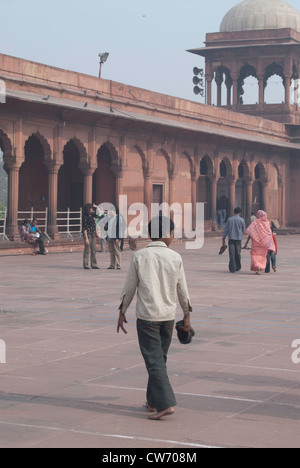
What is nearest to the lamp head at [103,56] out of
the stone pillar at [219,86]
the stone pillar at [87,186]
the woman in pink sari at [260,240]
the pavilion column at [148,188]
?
the pavilion column at [148,188]

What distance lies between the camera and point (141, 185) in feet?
95.8

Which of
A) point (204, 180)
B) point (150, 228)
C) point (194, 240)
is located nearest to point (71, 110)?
point (194, 240)

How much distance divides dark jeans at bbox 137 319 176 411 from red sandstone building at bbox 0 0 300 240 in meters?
16.0

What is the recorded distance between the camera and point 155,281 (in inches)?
229

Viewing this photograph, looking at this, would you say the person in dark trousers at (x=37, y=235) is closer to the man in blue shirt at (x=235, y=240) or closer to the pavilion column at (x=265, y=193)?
the man in blue shirt at (x=235, y=240)

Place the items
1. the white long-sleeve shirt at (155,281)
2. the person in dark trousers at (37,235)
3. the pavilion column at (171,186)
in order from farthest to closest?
the pavilion column at (171,186)
the person in dark trousers at (37,235)
the white long-sleeve shirt at (155,281)

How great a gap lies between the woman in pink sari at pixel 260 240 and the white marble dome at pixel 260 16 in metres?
28.0

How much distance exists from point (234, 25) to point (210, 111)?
11.3 m

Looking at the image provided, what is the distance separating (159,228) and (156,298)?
1.62 ft

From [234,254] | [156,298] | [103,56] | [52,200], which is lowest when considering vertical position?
[234,254]

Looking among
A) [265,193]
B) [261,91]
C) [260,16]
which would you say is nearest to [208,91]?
[261,91]

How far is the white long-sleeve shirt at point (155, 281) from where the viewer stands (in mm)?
5750

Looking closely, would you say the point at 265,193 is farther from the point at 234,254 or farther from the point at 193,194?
the point at 234,254

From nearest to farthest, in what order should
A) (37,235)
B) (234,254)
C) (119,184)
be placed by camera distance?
(234,254) → (37,235) → (119,184)
